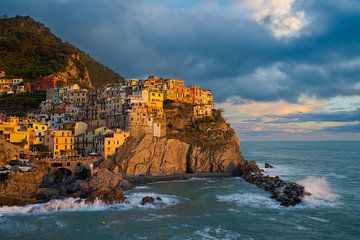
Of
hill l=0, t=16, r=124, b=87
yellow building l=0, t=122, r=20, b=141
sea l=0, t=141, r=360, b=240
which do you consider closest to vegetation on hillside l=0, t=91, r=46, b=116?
hill l=0, t=16, r=124, b=87

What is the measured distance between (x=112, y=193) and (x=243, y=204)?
1607cm

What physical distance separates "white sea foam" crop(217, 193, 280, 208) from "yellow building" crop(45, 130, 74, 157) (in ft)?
99.1

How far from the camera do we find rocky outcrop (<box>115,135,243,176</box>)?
59.9 m

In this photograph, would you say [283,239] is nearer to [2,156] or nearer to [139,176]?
[139,176]

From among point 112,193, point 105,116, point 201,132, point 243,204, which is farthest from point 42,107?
point 243,204

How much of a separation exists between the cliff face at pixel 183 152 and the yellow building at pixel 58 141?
32.8ft

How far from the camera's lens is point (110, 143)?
196 feet

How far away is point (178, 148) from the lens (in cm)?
6650

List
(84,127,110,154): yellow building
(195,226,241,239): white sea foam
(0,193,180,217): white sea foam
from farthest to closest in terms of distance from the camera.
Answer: (84,127,110,154): yellow building → (0,193,180,217): white sea foam → (195,226,241,239): white sea foam

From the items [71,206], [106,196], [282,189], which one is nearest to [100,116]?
[106,196]

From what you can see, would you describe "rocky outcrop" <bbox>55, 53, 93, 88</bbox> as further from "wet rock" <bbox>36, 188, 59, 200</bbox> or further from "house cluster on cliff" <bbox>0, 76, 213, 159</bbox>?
"wet rock" <bbox>36, 188, 59, 200</bbox>

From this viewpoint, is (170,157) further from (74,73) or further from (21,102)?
(74,73)

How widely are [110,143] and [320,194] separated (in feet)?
112

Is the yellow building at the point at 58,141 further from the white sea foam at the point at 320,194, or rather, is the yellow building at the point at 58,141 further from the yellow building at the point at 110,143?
the white sea foam at the point at 320,194
